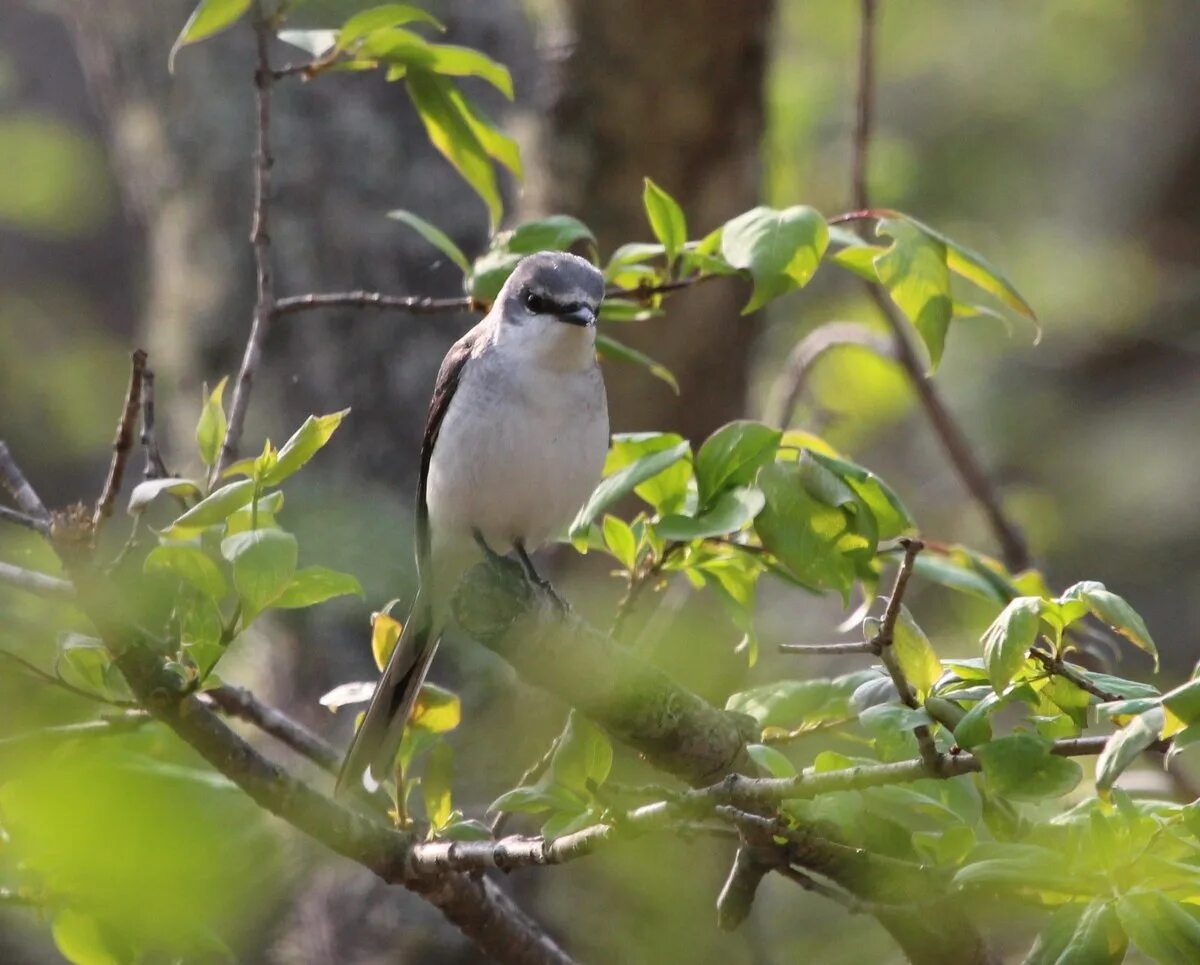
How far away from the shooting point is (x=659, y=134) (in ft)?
14.2

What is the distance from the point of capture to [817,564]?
2297 millimetres

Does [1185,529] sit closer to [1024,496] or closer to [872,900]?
[1024,496]

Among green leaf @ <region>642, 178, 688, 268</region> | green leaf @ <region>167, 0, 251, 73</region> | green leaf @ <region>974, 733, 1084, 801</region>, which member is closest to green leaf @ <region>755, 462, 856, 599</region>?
green leaf @ <region>642, 178, 688, 268</region>

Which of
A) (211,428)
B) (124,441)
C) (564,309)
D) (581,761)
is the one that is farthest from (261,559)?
(564,309)

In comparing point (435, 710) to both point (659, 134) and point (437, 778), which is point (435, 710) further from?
point (659, 134)

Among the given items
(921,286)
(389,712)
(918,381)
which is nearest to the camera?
(921,286)

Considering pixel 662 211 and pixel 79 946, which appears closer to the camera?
pixel 79 946

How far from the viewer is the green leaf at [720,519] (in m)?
2.25

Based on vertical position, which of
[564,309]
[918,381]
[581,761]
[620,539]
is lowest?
[918,381]

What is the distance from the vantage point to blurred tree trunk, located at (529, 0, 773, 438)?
427 cm

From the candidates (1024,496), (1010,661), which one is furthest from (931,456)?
(1010,661)

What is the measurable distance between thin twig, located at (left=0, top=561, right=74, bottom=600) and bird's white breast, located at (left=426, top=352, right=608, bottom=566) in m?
1.38

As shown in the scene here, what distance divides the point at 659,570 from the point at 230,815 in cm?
116

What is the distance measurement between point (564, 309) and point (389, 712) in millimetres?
896
